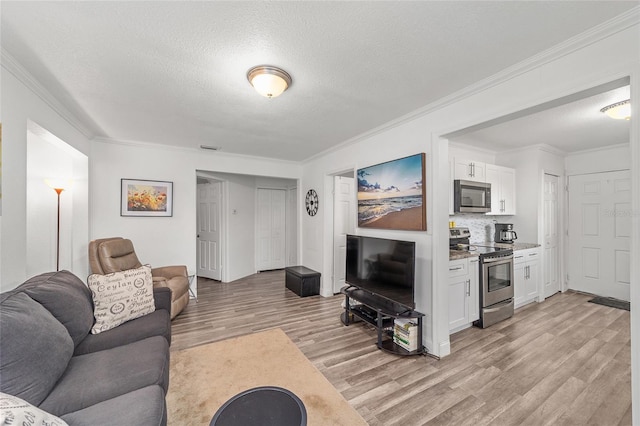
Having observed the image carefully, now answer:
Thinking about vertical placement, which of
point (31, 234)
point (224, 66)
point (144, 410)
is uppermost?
point (224, 66)

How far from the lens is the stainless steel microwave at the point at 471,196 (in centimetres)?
362

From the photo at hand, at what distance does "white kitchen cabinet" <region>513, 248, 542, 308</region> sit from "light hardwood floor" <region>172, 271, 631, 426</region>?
177 mm

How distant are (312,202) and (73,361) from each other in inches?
148

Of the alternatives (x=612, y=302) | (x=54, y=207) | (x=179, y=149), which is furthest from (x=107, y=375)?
(x=612, y=302)

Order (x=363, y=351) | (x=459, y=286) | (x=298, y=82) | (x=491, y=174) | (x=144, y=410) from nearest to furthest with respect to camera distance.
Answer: (x=144, y=410) < (x=298, y=82) < (x=363, y=351) < (x=459, y=286) < (x=491, y=174)

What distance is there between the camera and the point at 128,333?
6.48 ft

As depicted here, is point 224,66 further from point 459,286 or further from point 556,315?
point 556,315

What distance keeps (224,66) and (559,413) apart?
3456mm

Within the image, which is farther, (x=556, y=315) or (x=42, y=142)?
(x=556, y=315)

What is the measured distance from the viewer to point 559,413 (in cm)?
183

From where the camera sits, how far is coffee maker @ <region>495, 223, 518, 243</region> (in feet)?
14.1

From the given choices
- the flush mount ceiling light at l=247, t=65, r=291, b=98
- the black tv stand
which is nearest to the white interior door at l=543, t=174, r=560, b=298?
the black tv stand

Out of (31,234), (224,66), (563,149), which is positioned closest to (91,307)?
(31,234)

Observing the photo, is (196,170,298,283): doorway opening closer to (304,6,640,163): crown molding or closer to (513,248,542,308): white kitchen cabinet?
(304,6,640,163): crown molding
